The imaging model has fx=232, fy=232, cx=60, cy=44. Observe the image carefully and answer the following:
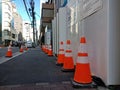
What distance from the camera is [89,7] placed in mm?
5527

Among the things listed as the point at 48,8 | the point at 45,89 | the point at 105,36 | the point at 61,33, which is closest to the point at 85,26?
the point at 105,36

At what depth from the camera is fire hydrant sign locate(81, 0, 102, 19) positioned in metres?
4.93

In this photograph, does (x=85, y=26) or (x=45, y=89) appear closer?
(x=45, y=89)

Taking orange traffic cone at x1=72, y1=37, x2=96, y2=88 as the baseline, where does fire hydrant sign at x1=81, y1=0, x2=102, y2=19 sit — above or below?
above

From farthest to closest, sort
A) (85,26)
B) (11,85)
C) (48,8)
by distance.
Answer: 1. (48,8)
2. (85,26)
3. (11,85)

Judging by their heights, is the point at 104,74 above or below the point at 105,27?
below

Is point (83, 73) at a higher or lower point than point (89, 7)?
lower

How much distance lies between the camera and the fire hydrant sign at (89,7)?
16.2 feet

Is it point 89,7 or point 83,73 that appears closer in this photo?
point 83,73

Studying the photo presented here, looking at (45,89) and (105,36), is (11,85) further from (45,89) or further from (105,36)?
(105,36)

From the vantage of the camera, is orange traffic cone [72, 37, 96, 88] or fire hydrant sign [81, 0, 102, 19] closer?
orange traffic cone [72, 37, 96, 88]

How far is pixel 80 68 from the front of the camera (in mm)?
4684

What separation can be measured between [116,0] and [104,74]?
1.42m

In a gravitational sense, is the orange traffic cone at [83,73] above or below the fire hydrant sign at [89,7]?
below
